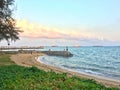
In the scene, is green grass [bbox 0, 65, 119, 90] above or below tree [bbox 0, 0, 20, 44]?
below

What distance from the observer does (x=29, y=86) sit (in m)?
17.0

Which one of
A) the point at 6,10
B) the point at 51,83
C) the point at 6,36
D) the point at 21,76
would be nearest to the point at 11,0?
the point at 6,10

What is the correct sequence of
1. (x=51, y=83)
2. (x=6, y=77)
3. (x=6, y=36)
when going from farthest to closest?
(x=6, y=36)
(x=6, y=77)
(x=51, y=83)

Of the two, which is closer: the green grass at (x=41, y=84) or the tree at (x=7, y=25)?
the green grass at (x=41, y=84)

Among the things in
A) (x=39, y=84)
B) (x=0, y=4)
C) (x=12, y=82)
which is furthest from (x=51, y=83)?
(x=0, y=4)

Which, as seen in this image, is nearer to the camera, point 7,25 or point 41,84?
point 41,84

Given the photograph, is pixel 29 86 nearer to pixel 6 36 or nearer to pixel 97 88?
pixel 97 88

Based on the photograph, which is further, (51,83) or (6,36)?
(6,36)

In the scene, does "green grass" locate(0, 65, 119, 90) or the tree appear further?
the tree

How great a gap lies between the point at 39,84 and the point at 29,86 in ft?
2.13

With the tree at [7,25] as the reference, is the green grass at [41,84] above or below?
below

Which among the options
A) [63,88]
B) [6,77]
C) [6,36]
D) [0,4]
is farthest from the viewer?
[6,36]

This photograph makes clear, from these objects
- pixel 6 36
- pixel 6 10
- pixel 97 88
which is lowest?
pixel 97 88

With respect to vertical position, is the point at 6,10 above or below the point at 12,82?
above
